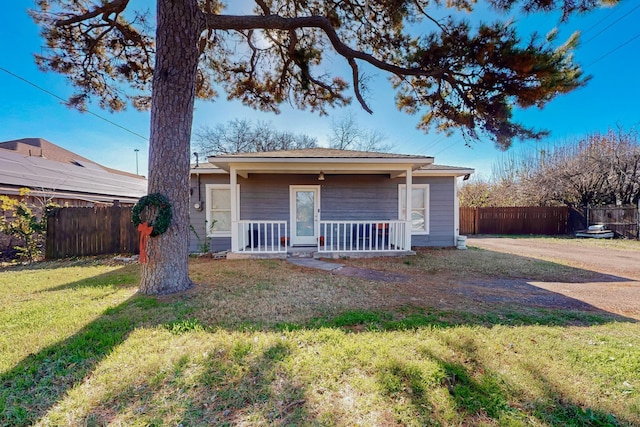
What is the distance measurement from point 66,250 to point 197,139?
55.6 feet

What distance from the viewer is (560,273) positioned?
17.7 feet

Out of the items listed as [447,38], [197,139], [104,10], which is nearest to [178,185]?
[104,10]

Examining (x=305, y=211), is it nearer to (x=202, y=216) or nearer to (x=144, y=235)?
(x=202, y=216)

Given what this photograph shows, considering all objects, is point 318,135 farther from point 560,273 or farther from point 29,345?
point 29,345

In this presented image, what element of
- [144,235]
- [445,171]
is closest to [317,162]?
[144,235]

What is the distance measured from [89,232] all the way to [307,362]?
8.51 m

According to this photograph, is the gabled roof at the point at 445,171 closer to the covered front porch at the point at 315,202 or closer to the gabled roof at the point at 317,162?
the covered front porch at the point at 315,202

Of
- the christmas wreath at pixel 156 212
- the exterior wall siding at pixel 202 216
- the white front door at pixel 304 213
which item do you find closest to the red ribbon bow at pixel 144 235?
the christmas wreath at pixel 156 212

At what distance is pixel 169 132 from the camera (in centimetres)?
377

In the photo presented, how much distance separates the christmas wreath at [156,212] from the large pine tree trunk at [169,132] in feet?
0.33

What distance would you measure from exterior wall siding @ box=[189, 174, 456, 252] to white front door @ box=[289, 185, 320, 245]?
0.17 metres

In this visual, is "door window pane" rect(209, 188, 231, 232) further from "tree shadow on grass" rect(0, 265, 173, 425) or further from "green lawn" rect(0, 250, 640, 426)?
"tree shadow on grass" rect(0, 265, 173, 425)

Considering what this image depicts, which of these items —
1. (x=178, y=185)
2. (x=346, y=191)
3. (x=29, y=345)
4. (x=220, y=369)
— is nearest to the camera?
(x=220, y=369)

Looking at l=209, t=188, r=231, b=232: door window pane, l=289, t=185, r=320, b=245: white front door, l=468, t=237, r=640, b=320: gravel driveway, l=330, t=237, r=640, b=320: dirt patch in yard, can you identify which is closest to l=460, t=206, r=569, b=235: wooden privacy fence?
l=468, t=237, r=640, b=320: gravel driveway
